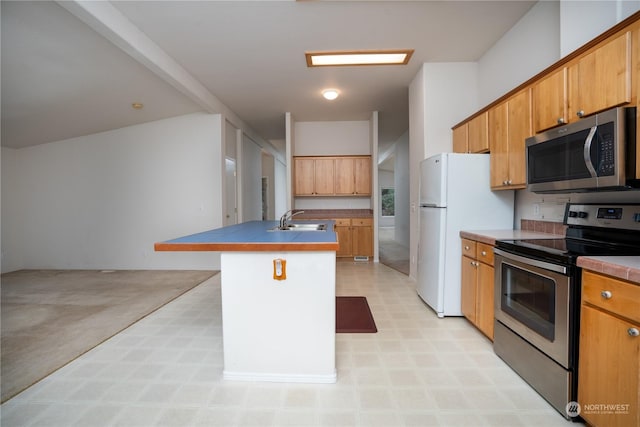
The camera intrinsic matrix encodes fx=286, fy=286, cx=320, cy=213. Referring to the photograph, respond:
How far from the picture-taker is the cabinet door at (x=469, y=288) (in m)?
2.53

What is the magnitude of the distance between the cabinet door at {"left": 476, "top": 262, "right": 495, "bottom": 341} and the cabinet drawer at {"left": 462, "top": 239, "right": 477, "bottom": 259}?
14 cm

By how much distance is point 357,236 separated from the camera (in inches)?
224

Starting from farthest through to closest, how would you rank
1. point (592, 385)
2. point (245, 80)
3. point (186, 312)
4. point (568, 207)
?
point (245, 80)
point (186, 312)
point (568, 207)
point (592, 385)

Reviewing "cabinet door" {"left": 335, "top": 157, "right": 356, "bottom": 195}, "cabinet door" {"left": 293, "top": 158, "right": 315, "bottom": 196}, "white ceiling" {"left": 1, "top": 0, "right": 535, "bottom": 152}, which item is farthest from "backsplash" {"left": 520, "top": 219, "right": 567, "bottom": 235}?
"cabinet door" {"left": 293, "top": 158, "right": 315, "bottom": 196}

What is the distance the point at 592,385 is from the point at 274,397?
1.64 meters

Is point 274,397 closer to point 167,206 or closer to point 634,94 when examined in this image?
point 634,94

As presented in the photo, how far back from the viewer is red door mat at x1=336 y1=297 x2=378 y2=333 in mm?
2602

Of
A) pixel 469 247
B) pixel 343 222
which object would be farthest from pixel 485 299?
pixel 343 222

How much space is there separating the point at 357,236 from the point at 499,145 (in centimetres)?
342

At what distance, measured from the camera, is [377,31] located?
9.61ft

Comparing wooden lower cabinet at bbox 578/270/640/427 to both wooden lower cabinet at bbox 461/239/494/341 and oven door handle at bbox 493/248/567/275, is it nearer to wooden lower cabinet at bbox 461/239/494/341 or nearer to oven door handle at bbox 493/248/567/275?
oven door handle at bbox 493/248/567/275

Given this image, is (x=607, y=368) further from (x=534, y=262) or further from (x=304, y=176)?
(x=304, y=176)

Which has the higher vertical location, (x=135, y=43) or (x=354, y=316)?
(x=135, y=43)

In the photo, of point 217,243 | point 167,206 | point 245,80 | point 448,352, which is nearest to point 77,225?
point 167,206
